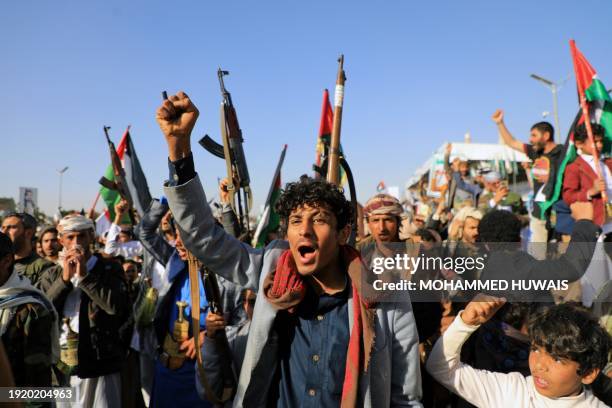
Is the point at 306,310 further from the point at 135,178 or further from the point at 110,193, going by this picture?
the point at 110,193

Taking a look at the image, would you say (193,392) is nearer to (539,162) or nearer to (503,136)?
(539,162)

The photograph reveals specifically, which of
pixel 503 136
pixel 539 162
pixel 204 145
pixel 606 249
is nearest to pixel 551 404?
pixel 606 249

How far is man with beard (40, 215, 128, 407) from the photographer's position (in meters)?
3.62

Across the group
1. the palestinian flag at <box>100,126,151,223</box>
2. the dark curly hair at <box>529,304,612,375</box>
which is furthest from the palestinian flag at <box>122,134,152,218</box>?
the dark curly hair at <box>529,304,612,375</box>

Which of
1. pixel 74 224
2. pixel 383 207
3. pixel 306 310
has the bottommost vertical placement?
pixel 306 310

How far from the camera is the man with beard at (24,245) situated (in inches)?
163

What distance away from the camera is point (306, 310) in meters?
2.10

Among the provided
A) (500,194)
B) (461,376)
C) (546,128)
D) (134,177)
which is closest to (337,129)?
(461,376)

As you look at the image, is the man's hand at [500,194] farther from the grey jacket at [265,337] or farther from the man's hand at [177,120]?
the man's hand at [177,120]

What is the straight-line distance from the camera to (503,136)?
22.7 ft

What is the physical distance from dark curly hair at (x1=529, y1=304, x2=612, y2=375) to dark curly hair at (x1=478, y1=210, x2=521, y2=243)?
91 centimetres

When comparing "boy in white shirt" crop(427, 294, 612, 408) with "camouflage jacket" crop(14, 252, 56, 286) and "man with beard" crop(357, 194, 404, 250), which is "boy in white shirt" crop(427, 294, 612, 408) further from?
"camouflage jacket" crop(14, 252, 56, 286)

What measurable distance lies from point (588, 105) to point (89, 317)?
5570mm

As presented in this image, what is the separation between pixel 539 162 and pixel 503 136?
89 centimetres
